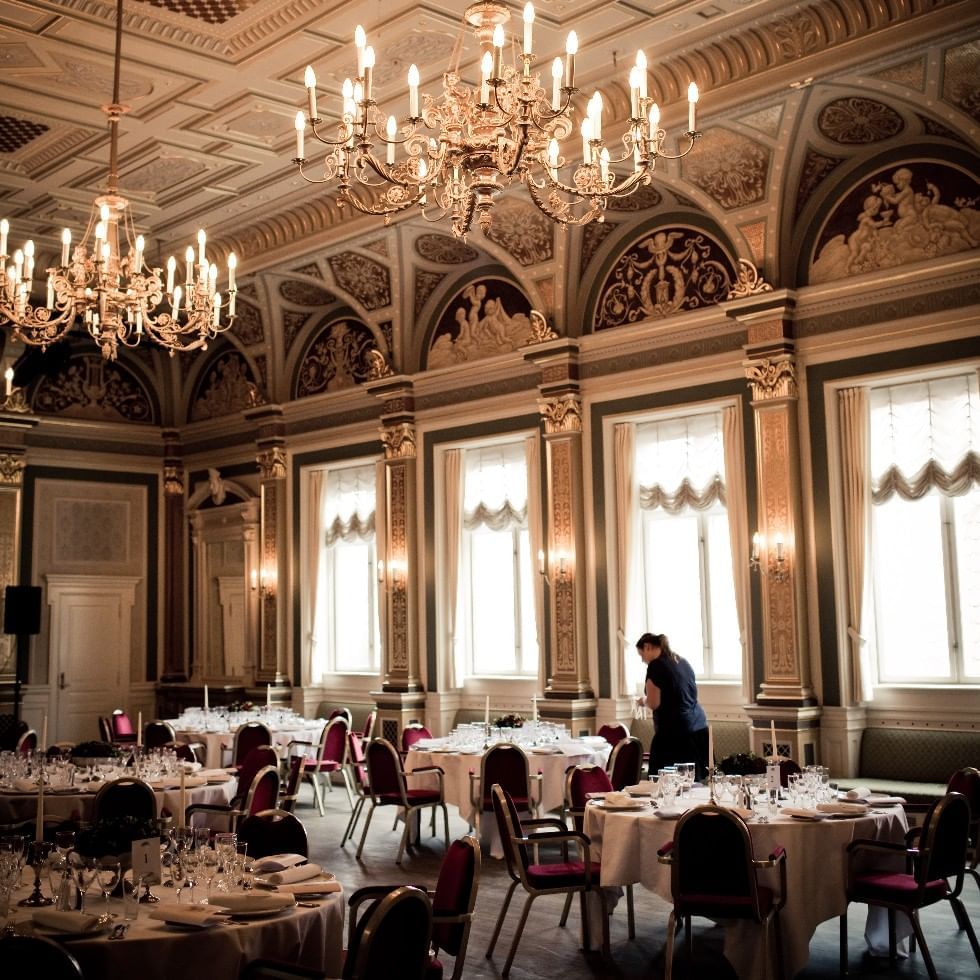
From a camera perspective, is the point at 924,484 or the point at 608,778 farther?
the point at 924,484

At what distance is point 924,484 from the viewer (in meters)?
9.14

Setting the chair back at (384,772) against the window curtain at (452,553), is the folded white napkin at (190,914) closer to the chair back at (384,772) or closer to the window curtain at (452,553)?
the chair back at (384,772)

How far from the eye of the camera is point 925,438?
9188 millimetres

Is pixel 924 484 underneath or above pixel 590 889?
above

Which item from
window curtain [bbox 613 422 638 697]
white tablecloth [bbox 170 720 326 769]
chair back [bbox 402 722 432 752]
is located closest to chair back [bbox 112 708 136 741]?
white tablecloth [bbox 170 720 326 769]

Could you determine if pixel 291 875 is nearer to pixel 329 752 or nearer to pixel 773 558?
pixel 773 558

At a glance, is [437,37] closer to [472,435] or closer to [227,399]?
[472,435]

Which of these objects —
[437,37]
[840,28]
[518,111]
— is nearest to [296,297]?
[437,37]

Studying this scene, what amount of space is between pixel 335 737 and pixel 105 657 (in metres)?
5.32

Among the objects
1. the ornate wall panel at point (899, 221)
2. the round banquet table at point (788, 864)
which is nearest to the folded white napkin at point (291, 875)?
the round banquet table at point (788, 864)

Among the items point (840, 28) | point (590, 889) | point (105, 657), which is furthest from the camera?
point (105, 657)

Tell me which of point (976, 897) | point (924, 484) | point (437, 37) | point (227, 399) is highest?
point (437, 37)

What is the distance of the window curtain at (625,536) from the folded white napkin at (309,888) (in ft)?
21.2

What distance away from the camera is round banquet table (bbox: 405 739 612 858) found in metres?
8.69
